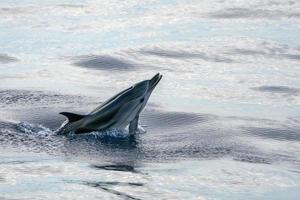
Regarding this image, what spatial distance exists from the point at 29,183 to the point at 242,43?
1161 centimetres

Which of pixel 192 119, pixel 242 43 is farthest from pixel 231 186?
pixel 242 43

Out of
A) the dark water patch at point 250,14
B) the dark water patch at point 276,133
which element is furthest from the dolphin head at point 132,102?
the dark water patch at point 250,14

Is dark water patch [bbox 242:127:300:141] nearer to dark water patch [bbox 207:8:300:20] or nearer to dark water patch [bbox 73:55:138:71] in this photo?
dark water patch [bbox 73:55:138:71]

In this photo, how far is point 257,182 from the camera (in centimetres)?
1295

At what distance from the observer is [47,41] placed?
76.2ft

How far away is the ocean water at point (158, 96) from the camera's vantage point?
42.0ft

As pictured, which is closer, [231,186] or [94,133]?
[231,186]

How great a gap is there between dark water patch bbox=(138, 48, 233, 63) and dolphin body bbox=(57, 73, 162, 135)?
6831mm

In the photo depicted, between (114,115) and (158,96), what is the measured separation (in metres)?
3.55

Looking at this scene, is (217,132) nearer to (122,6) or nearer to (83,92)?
(83,92)

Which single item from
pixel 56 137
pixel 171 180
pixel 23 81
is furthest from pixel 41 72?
pixel 171 180

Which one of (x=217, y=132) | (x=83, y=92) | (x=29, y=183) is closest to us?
(x=29, y=183)

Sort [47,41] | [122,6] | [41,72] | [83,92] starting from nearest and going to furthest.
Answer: [83,92] → [41,72] → [47,41] → [122,6]

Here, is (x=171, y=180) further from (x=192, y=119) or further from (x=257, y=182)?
(x=192, y=119)
